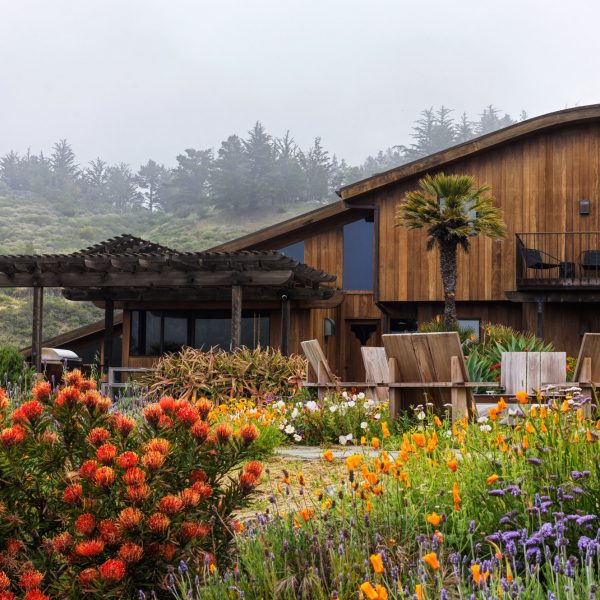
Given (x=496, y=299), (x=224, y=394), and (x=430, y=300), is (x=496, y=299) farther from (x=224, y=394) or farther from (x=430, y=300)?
(x=224, y=394)

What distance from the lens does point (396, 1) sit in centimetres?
19650

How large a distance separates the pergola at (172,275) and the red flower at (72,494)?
41.3 feet

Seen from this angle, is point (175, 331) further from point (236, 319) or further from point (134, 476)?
point (134, 476)

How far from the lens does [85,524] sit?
3201 mm

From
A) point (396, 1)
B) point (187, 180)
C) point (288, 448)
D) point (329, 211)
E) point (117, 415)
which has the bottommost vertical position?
point (288, 448)

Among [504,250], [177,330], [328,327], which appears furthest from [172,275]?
[504,250]

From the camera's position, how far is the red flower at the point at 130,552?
3.23 metres

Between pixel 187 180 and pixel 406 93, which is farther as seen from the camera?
pixel 406 93

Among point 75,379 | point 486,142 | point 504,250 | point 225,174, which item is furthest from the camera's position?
point 225,174

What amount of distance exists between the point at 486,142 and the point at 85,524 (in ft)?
63.3

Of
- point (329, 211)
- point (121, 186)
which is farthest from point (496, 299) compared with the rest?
point (121, 186)

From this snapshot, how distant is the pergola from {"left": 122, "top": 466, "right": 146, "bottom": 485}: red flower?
12.6 metres

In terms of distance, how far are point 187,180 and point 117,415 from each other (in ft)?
300

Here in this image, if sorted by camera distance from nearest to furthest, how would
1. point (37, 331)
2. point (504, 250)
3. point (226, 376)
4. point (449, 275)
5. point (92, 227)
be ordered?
point (226, 376) < point (37, 331) < point (449, 275) < point (504, 250) < point (92, 227)
